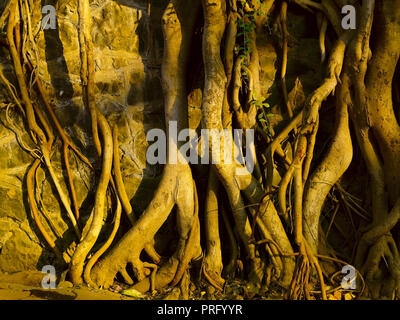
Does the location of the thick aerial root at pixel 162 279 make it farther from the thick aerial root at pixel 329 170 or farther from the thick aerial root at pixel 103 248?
the thick aerial root at pixel 329 170

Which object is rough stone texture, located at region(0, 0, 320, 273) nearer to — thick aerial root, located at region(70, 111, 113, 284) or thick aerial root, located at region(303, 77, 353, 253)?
thick aerial root, located at region(70, 111, 113, 284)

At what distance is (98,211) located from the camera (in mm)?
2867

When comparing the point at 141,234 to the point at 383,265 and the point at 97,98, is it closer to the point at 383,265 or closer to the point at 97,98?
the point at 97,98

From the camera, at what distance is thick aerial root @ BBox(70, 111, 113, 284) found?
276 cm

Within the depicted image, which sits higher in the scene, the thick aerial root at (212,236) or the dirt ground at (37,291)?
the thick aerial root at (212,236)

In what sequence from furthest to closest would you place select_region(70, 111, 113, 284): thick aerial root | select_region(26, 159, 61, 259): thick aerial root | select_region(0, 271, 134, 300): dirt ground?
select_region(26, 159, 61, 259): thick aerial root → select_region(70, 111, 113, 284): thick aerial root → select_region(0, 271, 134, 300): dirt ground

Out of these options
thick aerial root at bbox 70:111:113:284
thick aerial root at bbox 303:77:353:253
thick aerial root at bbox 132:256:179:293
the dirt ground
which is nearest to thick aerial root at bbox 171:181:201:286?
thick aerial root at bbox 132:256:179:293

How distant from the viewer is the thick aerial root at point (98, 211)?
2756 mm

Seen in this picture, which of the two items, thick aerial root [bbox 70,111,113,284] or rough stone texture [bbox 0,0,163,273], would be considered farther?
rough stone texture [bbox 0,0,163,273]

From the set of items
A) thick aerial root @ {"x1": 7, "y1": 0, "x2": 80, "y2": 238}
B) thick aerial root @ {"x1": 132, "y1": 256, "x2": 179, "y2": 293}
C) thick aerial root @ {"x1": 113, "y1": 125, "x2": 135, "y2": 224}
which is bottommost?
thick aerial root @ {"x1": 132, "y1": 256, "x2": 179, "y2": 293}

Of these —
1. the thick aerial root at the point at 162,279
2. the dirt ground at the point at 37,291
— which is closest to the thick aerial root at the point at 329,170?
the thick aerial root at the point at 162,279

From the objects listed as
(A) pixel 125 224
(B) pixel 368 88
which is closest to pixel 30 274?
(A) pixel 125 224

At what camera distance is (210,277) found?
2.81 meters

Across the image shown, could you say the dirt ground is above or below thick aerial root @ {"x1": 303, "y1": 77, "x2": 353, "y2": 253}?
below
